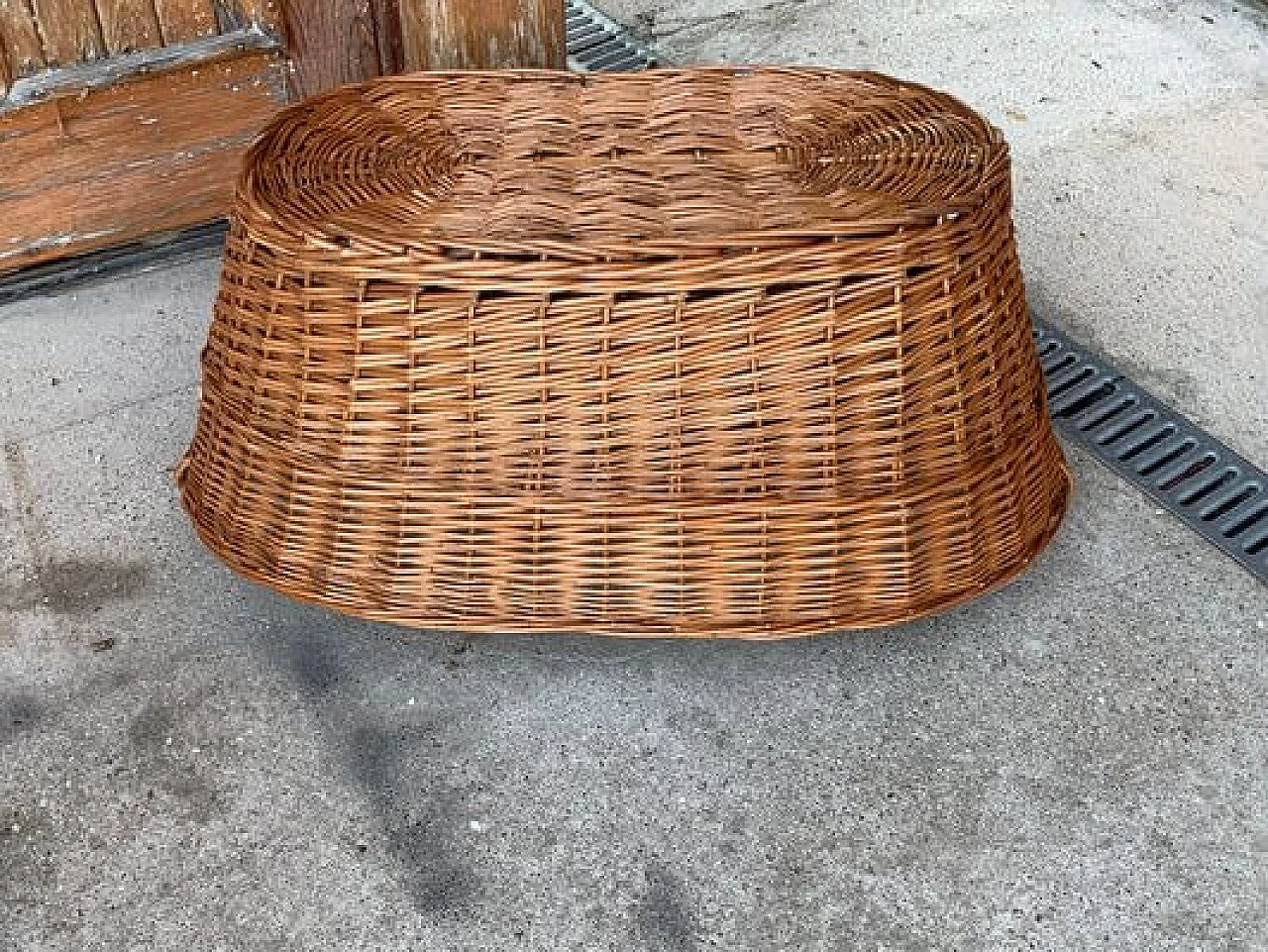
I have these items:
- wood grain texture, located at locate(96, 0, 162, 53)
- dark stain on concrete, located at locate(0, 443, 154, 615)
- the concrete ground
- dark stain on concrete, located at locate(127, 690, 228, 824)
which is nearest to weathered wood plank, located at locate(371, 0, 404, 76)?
wood grain texture, located at locate(96, 0, 162, 53)

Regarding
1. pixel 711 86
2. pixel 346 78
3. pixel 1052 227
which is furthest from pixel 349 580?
pixel 1052 227

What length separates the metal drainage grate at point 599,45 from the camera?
3.09 meters

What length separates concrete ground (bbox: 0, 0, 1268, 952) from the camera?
4.79 feet

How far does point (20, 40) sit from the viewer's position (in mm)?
2236

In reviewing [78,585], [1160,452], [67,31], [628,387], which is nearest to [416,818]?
[628,387]

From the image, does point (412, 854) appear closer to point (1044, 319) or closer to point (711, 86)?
point (711, 86)

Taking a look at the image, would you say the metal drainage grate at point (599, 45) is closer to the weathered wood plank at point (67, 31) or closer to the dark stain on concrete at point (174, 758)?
the weathered wood plank at point (67, 31)

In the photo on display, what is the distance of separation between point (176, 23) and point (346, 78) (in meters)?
0.28

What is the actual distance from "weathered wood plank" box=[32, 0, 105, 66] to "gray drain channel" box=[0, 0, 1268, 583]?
1.15 ft

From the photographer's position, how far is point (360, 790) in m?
1.59

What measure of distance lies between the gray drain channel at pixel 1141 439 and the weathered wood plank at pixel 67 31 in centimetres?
35

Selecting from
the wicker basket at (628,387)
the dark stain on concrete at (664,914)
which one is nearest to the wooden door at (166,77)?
the wicker basket at (628,387)

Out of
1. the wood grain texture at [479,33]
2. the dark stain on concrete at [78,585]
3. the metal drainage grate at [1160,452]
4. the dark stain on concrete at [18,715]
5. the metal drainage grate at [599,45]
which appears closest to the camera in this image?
the dark stain on concrete at [18,715]

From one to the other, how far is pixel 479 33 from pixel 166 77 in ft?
1.70
